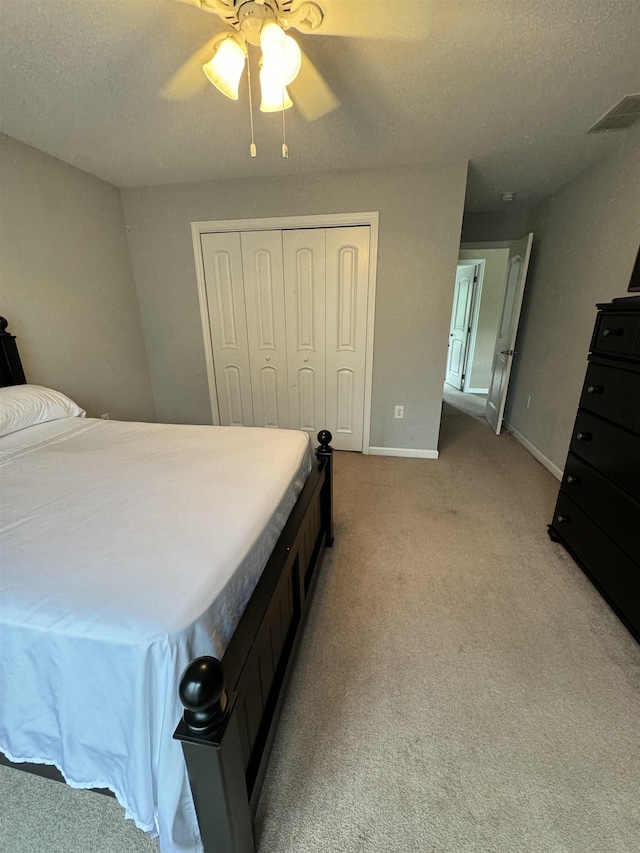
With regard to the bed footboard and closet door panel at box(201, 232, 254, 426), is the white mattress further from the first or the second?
closet door panel at box(201, 232, 254, 426)

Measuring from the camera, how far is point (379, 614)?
5.23 feet

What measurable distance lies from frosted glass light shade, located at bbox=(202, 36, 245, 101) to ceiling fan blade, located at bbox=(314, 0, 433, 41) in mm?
335

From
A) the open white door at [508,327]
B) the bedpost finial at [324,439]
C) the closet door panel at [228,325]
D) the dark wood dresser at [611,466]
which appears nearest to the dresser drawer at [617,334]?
the dark wood dresser at [611,466]

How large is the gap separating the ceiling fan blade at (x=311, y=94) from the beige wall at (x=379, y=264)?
88 centimetres

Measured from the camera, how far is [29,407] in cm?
189

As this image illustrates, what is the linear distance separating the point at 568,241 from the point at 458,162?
3.96 feet

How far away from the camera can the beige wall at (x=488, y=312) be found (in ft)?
16.9

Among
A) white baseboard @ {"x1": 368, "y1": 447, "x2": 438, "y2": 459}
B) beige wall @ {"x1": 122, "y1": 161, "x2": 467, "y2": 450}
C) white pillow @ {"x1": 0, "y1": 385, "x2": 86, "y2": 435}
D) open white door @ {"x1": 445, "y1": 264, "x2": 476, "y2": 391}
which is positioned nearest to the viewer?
white pillow @ {"x1": 0, "y1": 385, "x2": 86, "y2": 435}

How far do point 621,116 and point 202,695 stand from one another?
10.5 ft

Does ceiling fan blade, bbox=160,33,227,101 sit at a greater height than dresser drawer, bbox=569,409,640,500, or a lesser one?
greater

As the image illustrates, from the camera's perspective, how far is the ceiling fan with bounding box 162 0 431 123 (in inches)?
46.4

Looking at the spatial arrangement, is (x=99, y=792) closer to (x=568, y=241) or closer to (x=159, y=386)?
(x=159, y=386)

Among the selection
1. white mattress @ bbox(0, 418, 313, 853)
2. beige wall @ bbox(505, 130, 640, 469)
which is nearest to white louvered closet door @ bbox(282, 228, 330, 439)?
beige wall @ bbox(505, 130, 640, 469)

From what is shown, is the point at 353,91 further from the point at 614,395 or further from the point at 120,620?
the point at 120,620
